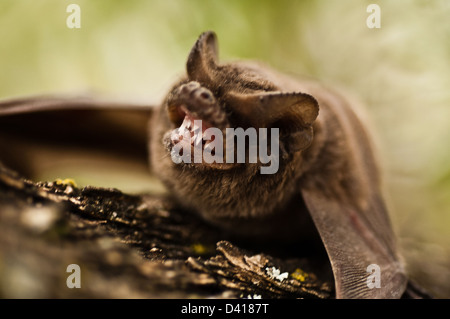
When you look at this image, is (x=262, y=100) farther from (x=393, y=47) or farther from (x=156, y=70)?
(x=156, y=70)

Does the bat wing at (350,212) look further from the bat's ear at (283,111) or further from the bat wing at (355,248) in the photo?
the bat's ear at (283,111)

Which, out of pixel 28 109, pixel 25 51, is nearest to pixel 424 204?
pixel 28 109

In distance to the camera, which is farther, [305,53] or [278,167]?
[305,53]

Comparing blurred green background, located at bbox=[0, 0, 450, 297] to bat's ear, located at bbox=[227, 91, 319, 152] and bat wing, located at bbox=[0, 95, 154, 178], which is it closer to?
bat wing, located at bbox=[0, 95, 154, 178]

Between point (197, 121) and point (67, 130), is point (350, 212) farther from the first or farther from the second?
point (67, 130)

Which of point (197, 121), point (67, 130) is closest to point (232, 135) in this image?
point (197, 121)

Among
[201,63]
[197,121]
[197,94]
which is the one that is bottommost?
[197,121]

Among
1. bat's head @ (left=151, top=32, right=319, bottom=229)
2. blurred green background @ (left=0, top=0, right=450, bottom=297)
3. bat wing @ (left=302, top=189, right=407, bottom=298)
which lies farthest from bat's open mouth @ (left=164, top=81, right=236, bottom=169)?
blurred green background @ (left=0, top=0, right=450, bottom=297)
